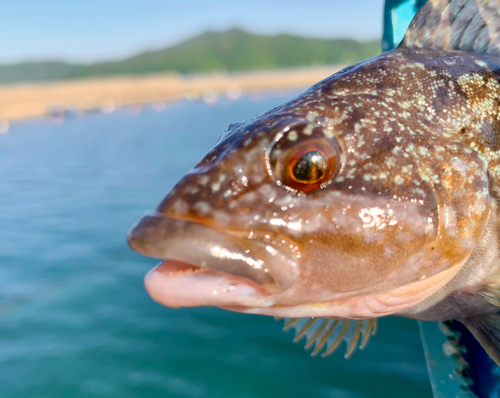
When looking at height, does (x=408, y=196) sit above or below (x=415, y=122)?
below

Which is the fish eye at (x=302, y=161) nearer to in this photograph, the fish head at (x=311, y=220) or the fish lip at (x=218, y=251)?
the fish head at (x=311, y=220)

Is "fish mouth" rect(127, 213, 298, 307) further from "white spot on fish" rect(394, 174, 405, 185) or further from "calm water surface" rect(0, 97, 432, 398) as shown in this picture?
"calm water surface" rect(0, 97, 432, 398)

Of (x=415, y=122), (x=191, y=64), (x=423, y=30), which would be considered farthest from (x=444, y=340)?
(x=191, y=64)

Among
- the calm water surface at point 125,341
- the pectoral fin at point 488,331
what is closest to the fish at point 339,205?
the pectoral fin at point 488,331

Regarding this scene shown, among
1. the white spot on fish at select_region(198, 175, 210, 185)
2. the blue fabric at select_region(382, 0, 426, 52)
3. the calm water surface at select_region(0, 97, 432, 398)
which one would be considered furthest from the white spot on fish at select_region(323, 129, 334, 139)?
the calm water surface at select_region(0, 97, 432, 398)

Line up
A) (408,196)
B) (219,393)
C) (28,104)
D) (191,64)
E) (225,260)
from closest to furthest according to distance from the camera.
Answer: (225,260)
(408,196)
(219,393)
(28,104)
(191,64)

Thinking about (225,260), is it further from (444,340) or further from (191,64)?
(191,64)

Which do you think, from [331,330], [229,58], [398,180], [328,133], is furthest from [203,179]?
[229,58]
